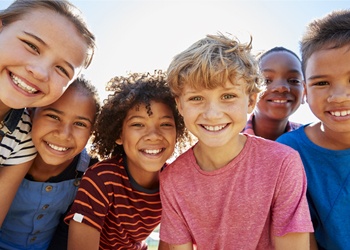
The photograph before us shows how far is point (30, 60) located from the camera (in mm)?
2113

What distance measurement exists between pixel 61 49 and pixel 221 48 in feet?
3.41

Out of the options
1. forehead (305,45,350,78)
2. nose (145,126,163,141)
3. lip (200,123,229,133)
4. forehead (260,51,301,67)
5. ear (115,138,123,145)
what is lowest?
ear (115,138,123,145)

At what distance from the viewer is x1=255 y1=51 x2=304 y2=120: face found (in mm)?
3105

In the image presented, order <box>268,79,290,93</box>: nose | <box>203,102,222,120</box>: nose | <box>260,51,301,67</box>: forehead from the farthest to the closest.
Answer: <box>260,51,301,67</box>: forehead
<box>268,79,290,93</box>: nose
<box>203,102,222,120</box>: nose

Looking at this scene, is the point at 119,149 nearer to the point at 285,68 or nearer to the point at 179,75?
the point at 179,75

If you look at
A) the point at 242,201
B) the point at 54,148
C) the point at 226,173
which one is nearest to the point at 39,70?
the point at 54,148

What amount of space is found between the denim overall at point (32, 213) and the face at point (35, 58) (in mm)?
760

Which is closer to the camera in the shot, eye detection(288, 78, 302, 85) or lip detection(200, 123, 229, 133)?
lip detection(200, 123, 229, 133)

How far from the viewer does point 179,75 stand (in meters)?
2.25

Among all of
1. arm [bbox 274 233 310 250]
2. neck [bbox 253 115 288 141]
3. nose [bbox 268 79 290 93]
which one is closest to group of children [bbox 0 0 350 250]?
arm [bbox 274 233 310 250]

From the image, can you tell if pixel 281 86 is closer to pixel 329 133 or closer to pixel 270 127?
pixel 270 127

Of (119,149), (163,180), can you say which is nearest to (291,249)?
(163,180)

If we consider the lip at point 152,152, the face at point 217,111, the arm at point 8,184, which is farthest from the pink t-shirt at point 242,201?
the arm at point 8,184

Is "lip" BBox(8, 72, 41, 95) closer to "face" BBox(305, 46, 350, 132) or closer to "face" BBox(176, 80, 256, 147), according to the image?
"face" BBox(176, 80, 256, 147)
